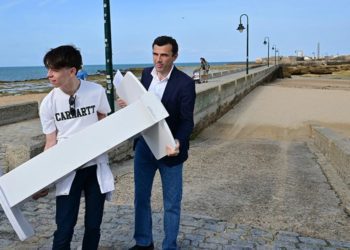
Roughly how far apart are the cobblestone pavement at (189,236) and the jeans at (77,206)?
0.96m

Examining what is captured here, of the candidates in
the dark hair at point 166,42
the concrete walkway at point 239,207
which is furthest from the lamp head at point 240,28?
the dark hair at point 166,42

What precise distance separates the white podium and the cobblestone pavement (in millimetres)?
1379

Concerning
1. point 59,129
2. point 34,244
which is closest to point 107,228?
point 34,244

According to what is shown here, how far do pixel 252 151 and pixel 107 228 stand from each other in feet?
19.5

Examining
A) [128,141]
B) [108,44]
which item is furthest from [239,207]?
[108,44]

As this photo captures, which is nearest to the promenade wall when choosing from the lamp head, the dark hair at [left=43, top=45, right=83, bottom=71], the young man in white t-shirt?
the young man in white t-shirt

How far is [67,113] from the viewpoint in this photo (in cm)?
306

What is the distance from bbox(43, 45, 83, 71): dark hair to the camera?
9.60 ft

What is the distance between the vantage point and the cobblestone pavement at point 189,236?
4148mm

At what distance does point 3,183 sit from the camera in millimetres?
2854

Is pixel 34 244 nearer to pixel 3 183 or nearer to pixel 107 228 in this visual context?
pixel 107 228

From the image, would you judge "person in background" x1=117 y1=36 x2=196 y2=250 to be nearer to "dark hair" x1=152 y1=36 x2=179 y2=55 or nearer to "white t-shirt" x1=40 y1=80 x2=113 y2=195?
"dark hair" x1=152 y1=36 x2=179 y2=55

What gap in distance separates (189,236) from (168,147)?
1.50m

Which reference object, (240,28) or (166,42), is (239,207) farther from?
(240,28)
